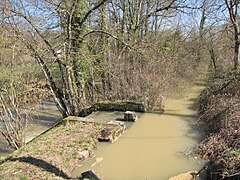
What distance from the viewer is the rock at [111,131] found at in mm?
7391

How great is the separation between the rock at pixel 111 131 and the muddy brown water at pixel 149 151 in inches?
7.2

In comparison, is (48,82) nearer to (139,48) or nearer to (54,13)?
(54,13)

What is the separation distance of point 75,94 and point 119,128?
3.69m

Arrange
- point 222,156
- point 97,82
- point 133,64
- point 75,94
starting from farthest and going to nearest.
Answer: point 97,82, point 133,64, point 75,94, point 222,156

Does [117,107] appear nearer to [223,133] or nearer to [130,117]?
[130,117]

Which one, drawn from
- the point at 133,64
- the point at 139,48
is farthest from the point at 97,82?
the point at 139,48

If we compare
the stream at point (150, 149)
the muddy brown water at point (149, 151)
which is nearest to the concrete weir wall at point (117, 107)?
the stream at point (150, 149)

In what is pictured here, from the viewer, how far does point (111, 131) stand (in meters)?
7.59

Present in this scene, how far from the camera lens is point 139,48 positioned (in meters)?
11.5

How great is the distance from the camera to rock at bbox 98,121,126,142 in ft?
24.2

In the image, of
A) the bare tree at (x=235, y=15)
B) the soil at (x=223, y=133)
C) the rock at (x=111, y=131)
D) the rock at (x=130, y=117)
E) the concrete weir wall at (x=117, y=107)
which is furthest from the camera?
the bare tree at (x=235, y=15)

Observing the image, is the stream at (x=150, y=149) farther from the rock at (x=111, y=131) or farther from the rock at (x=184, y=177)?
the rock at (x=184, y=177)

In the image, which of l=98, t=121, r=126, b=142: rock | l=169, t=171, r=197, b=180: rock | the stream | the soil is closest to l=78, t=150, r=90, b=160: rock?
the stream

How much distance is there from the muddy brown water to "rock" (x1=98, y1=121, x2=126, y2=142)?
7.2 inches
